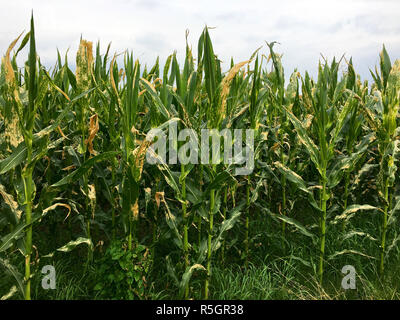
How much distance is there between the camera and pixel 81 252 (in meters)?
3.61

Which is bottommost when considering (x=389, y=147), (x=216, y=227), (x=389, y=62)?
(x=216, y=227)

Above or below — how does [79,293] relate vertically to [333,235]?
below

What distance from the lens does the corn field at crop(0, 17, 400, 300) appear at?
2.50 metres

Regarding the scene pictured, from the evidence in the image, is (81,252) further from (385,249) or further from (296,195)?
(385,249)

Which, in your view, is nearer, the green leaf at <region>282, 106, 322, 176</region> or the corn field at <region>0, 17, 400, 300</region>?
the corn field at <region>0, 17, 400, 300</region>

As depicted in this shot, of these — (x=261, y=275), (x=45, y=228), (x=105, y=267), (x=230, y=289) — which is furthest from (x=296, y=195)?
(x=45, y=228)

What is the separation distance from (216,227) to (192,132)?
2.72 feet

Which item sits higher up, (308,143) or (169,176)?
(308,143)

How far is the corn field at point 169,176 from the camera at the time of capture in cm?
250

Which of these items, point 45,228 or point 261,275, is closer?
point 261,275

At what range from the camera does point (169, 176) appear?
103 inches

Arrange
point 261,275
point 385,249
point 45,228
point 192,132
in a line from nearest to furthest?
point 192,132
point 261,275
point 385,249
point 45,228

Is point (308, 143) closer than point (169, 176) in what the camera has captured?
No

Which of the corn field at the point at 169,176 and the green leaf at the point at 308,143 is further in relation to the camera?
the green leaf at the point at 308,143
